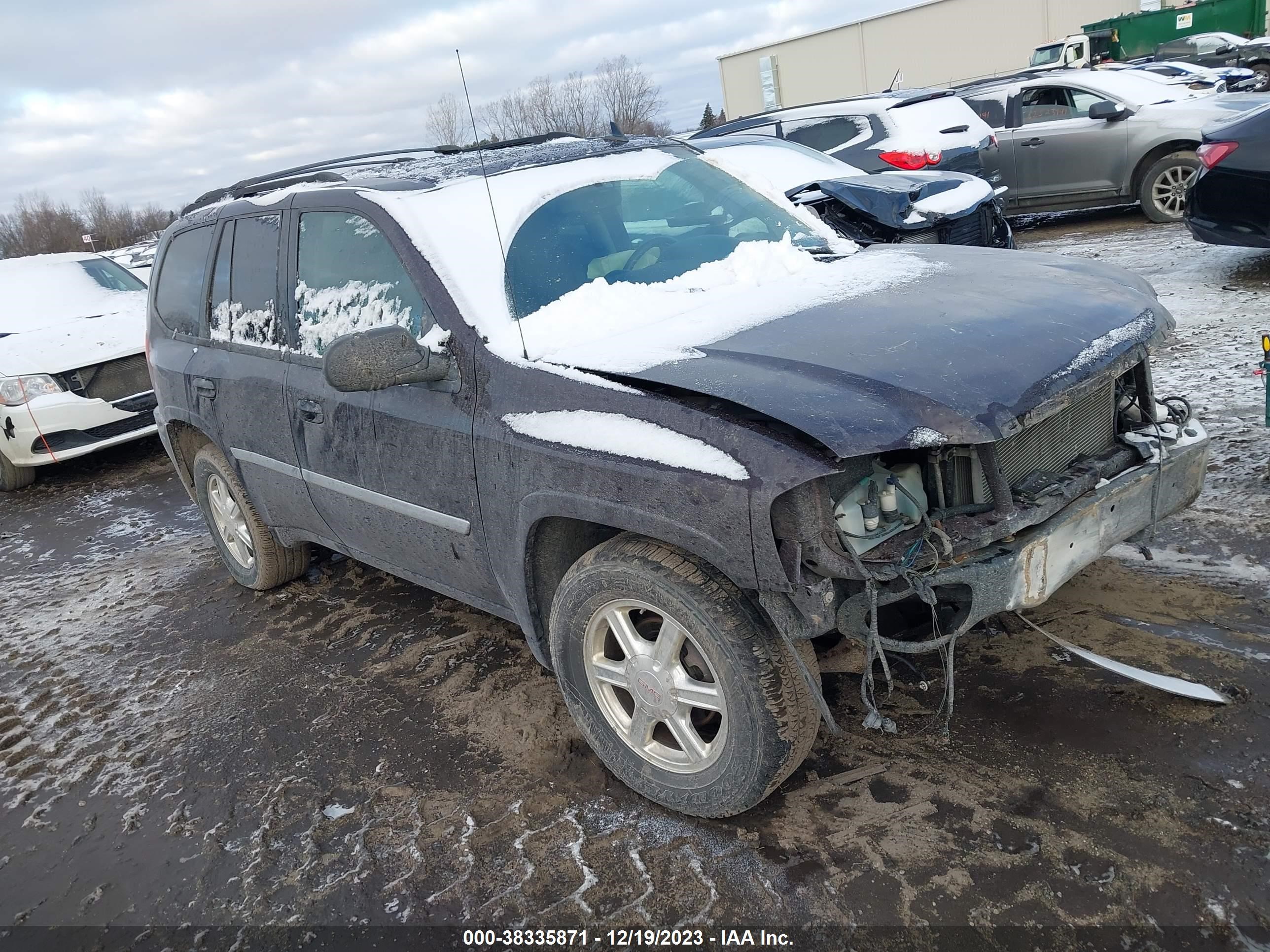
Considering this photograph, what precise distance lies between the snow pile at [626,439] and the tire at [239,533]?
227 centimetres

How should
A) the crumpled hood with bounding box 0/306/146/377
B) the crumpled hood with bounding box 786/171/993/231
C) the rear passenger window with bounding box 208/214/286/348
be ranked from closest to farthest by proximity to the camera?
1. the rear passenger window with bounding box 208/214/286/348
2. the crumpled hood with bounding box 786/171/993/231
3. the crumpled hood with bounding box 0/306/146/377

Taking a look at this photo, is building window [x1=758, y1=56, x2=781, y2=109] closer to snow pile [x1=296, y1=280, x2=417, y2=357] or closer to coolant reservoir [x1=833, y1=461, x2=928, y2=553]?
snow pile [x1=296, y1=280, x2=417, y2=357]

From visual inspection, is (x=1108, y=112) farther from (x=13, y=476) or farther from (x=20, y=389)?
(x=13, y=476)

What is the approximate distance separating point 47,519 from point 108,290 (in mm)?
2829

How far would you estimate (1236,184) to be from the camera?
6.72 meters

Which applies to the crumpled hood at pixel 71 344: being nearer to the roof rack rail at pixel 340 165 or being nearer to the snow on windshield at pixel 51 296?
the snow on windshield at pixel 51 296

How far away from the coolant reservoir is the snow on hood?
60cm

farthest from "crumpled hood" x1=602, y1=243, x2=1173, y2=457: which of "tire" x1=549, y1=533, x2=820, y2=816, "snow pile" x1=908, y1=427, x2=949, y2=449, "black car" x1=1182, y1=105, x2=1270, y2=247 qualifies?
"black car" x1=1182, y1=105, x2=1270, y2=247

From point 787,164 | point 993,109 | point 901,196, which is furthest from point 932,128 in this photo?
point 901,196

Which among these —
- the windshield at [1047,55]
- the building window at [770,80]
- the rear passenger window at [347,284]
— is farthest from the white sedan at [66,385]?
the building window at [770,80]

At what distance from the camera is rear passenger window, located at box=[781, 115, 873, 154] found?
30.9ft

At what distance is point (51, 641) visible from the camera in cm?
480

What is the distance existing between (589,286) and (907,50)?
152 ft

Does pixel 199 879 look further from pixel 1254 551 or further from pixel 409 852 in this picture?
pixel 1254 551
